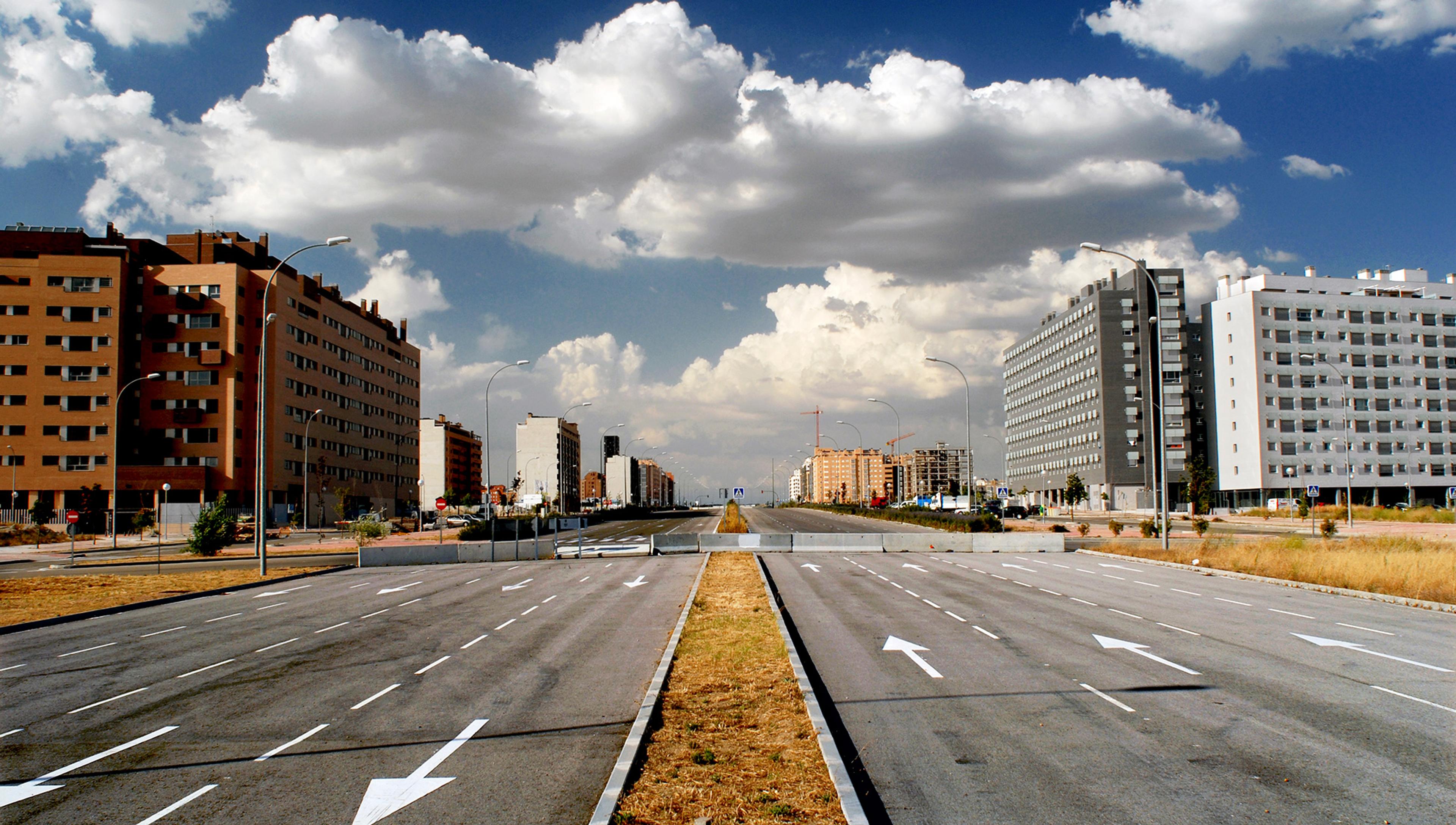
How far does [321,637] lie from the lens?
1655 cm

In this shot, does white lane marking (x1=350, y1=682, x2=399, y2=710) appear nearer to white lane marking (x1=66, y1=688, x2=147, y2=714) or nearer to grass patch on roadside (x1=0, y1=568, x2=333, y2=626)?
white lane marking (x1=66, y1=688, x2=147, y2=714)

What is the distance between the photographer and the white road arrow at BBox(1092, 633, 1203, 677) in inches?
480

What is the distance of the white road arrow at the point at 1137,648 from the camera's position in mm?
→ 12180

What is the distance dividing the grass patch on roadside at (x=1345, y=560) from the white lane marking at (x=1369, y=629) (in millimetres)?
4543

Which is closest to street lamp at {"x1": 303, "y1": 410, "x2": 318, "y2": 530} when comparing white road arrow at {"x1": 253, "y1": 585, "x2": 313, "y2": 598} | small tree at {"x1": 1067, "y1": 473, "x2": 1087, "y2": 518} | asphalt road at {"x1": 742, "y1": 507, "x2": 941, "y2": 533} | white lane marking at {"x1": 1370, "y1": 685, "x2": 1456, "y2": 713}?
asphalt road at {"x1": 742, "y1": 507, "x2": 941, "y2": 533}

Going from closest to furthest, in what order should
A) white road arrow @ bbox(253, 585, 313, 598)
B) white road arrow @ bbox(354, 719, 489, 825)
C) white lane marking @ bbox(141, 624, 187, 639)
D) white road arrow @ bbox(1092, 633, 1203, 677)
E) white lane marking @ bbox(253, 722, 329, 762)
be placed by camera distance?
white road arrow @ bbox(354, 719, 489, 825), white lane marking @ bbox(253, 722, 329, 762), white road arrow @ bbox(1092, 633, 1203, 677), white lane marking @ bbox(141, 624, 187, 639), white road arrow @ bbox(253, 585, 313, 598)

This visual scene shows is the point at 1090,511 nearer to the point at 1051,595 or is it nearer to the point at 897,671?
the point at 1051,595

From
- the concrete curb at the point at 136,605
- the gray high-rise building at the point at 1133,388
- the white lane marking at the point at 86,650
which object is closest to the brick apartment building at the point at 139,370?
the concrete curb at the point at 136,605

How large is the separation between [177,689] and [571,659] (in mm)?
5301

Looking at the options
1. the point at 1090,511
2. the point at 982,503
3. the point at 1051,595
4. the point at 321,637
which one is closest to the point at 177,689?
the point at 321,637

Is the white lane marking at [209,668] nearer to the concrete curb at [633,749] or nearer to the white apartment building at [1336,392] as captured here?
the concrete curb at [633,749]

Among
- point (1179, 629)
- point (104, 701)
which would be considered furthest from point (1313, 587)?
point (104, 701)

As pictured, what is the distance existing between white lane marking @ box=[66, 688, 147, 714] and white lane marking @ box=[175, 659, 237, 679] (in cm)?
83

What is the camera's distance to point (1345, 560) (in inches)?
975
